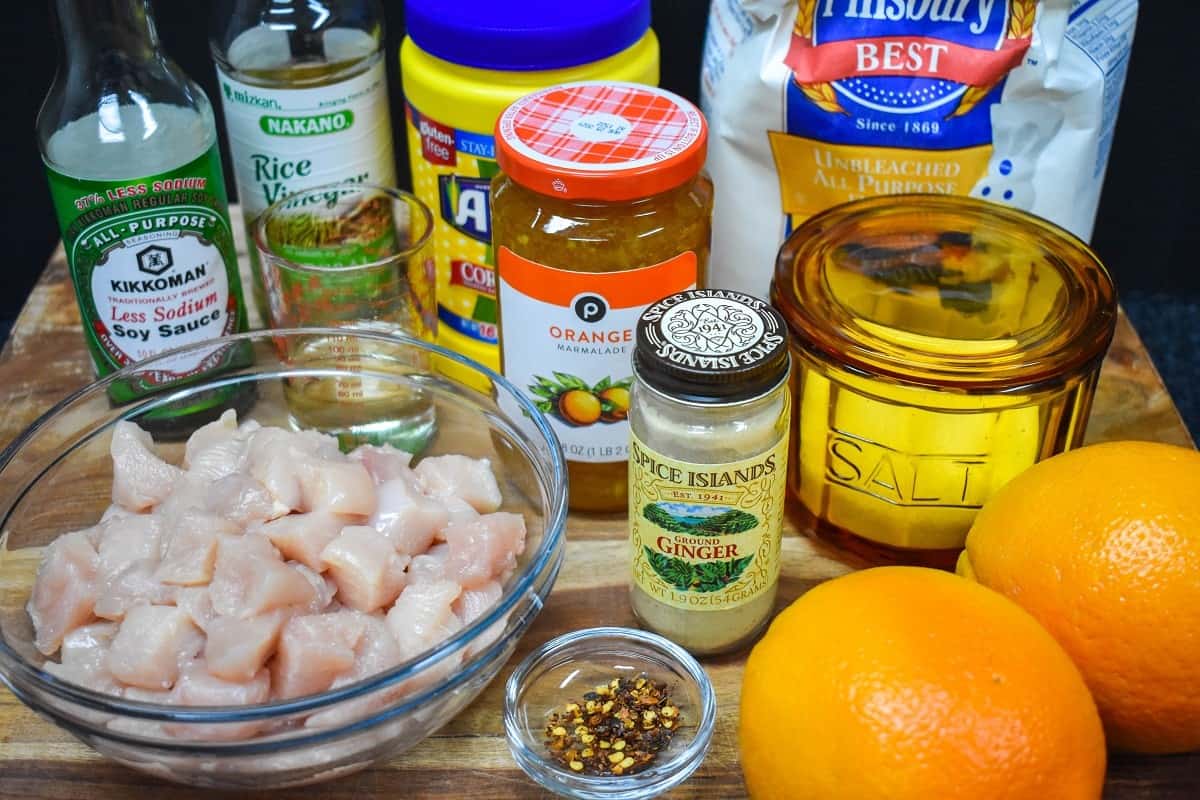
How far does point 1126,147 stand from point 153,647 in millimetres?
1483

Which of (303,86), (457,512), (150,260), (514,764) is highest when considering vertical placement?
(303,86)

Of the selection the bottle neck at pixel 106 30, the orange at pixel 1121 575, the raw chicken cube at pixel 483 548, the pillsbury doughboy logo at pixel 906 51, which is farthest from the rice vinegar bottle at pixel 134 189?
the orange at pixel 1121 575

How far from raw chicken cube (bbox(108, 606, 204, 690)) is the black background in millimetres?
905

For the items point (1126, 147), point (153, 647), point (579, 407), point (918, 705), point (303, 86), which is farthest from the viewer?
point (1126, 147)

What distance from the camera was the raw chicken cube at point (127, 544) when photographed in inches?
36.5

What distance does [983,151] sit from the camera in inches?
44.9

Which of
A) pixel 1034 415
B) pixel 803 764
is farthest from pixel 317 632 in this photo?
pixel 1034 415

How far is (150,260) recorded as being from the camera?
3.66 ft

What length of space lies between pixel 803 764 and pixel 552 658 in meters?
0.26

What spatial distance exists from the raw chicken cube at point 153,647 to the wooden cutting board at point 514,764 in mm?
98

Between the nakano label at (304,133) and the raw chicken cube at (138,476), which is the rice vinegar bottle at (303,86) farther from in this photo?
the raw chicken cube at (138,476)

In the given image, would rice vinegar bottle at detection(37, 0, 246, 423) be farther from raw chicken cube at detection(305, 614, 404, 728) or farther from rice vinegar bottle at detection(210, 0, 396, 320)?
raw chicken cube at detection(305, 614, 404, 728)

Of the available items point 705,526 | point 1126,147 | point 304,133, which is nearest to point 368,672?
point 705,526

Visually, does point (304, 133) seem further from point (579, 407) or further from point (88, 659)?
point (88, 659)
